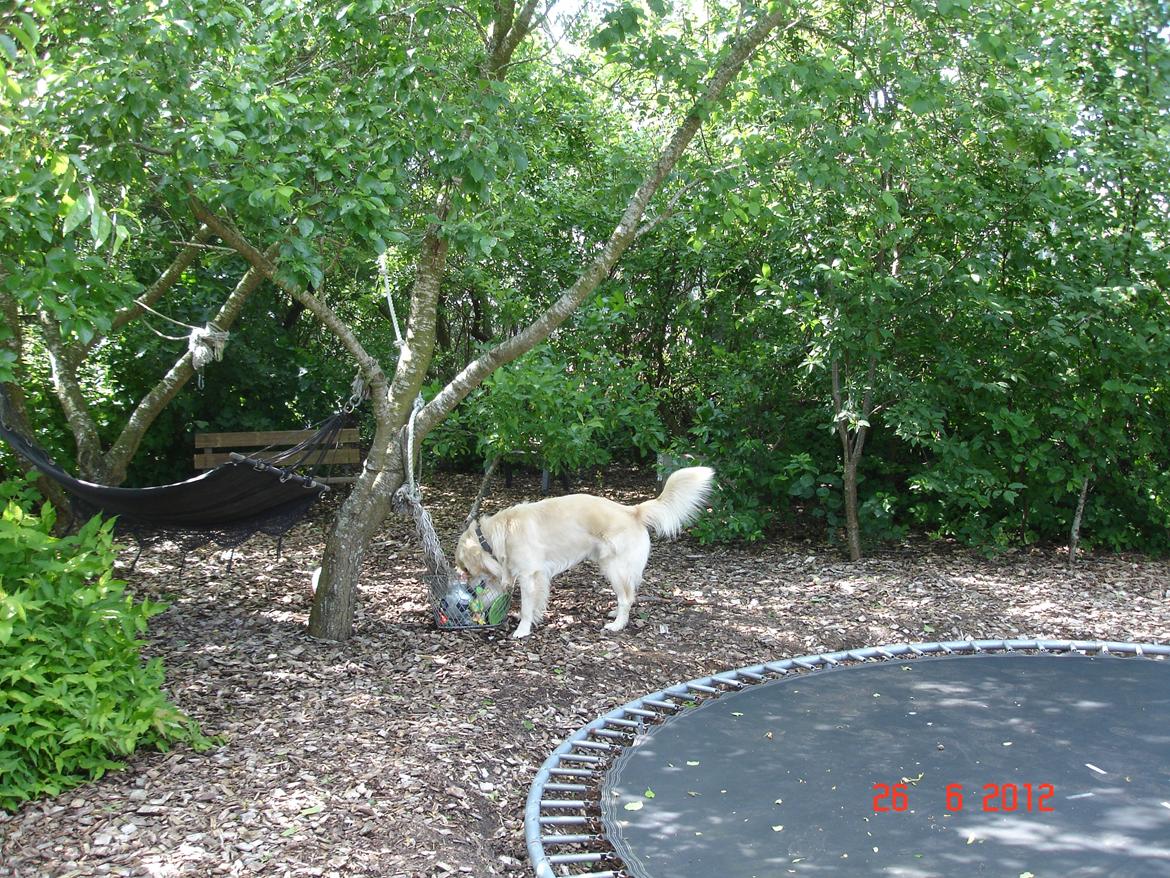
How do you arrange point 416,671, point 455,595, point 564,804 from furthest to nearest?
point 455,595, point 416,671, point 564,804

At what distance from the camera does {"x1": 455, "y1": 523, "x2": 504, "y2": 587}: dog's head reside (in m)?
4.77

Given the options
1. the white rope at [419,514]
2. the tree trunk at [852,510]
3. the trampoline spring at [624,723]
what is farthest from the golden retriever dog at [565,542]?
the tree trunk at [852,510]

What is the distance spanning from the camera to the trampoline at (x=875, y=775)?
2668 mm

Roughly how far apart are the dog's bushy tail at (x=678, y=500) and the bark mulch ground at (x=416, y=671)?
546 millimetres

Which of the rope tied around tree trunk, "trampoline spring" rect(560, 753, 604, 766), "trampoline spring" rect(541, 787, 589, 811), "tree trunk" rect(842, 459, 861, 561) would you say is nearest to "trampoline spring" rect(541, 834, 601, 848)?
"trampoline spring" rect(541, 787, 589, 811)

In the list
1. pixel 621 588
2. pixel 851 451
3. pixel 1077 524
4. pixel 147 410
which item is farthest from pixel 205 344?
pixel 1077 524

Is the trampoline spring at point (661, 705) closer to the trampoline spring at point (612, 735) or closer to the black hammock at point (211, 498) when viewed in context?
the trampoline spring at point (612, 735)

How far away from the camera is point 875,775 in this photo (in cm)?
319

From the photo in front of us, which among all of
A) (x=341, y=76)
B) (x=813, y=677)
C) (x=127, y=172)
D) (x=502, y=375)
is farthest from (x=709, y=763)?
(x=341, y=76)

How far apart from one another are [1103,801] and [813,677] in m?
1.36

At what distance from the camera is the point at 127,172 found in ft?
11.4

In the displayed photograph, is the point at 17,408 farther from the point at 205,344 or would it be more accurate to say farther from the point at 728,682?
the point at 728,682

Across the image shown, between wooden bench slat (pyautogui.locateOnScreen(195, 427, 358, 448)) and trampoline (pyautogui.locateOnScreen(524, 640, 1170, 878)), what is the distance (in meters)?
3.96

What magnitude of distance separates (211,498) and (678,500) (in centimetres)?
215
